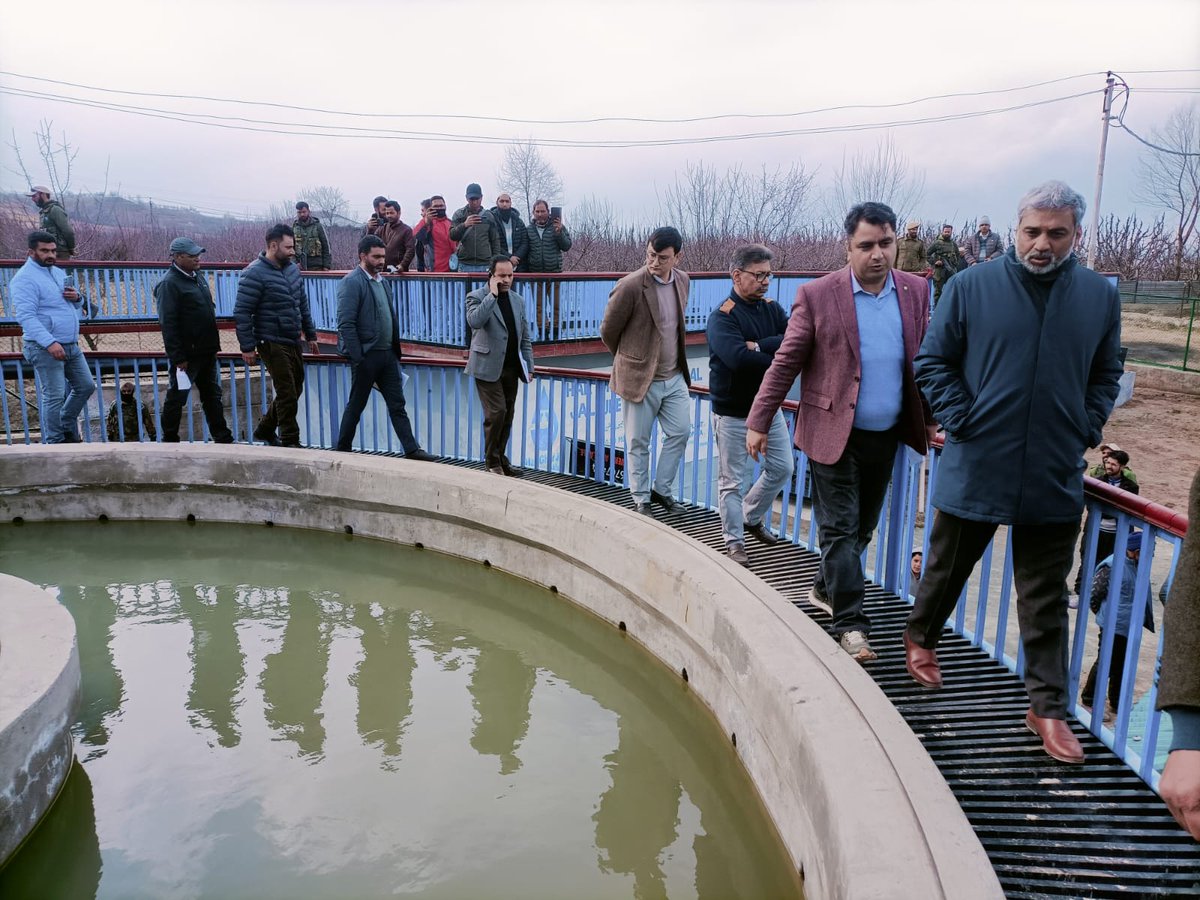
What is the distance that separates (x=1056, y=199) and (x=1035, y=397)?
→ 65cm

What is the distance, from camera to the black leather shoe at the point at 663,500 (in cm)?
643

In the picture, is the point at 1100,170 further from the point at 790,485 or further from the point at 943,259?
the point at 790,485

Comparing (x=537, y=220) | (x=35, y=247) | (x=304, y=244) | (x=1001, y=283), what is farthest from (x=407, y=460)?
(x=304, y=244)

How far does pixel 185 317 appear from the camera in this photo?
7.77 meters

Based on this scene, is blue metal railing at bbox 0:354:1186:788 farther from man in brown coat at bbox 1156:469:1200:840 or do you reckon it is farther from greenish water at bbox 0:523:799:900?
man in brown coat at bbox 1156:469:1200:840

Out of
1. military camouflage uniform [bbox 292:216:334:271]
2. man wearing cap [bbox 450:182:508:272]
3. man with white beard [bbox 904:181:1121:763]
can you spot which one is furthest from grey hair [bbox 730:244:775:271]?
military camouflage uniform [bbox 292:216:334:271]

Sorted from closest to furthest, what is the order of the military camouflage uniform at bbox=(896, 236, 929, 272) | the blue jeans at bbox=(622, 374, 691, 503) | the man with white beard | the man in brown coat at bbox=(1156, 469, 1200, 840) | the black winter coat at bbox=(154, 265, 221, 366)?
the man in brown coat at bbox=(1156, 469, 1200, 840) → the man with white beard → the blue jeans at bbox=(622, 374, 691, 503) → the black winter coat at bbox=(154, 265, 221, 366) → the military camouflage uniform at bbox=(896, 236, 929, 272)

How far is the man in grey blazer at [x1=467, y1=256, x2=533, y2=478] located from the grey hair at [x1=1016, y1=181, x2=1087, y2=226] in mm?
4437

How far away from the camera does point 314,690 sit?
4973mm

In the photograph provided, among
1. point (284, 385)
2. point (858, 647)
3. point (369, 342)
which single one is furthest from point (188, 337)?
point (858, 647)

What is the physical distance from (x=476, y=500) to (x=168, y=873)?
11.5 feet

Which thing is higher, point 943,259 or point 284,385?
point 943,259

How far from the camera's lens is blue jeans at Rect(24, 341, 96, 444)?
25.9ft

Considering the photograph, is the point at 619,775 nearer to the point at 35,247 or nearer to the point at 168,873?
the point at 168,873
